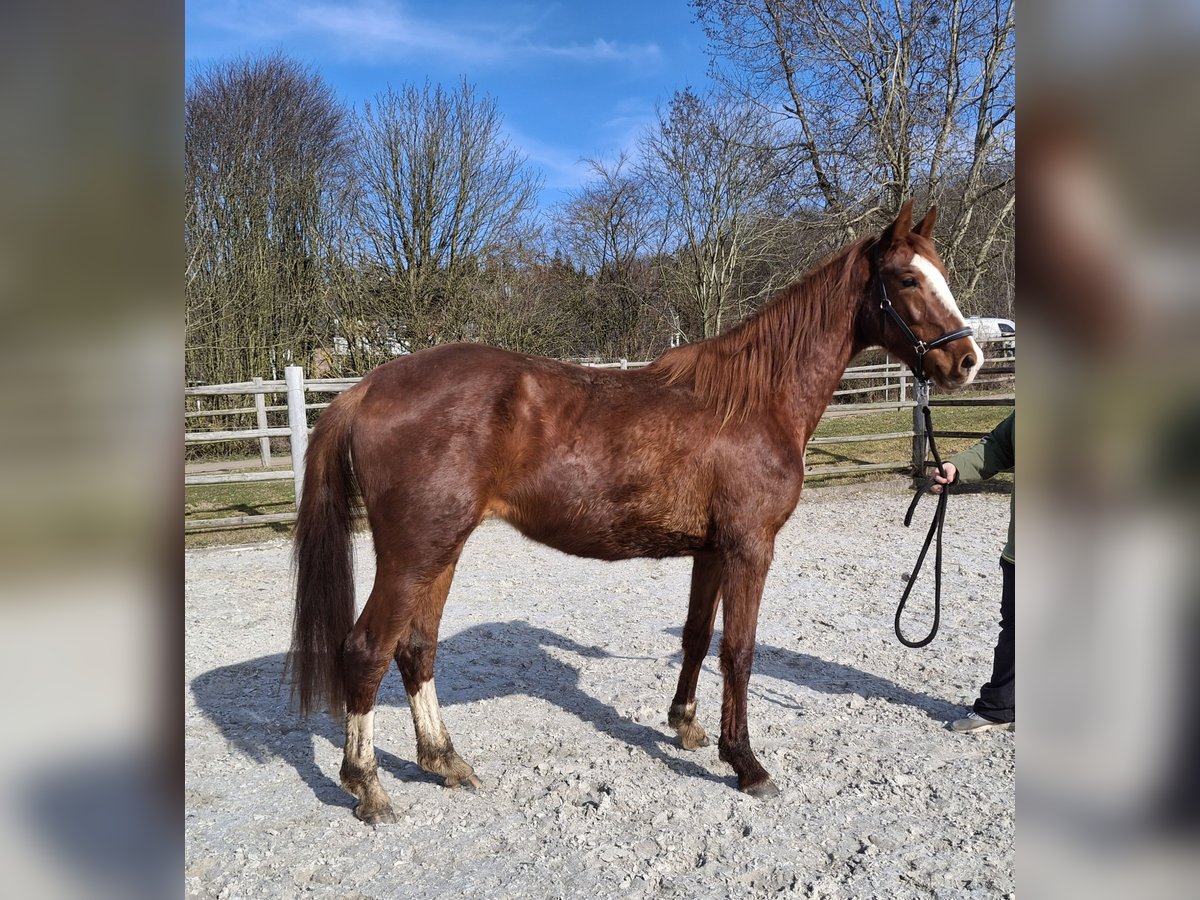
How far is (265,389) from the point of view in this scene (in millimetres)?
8148

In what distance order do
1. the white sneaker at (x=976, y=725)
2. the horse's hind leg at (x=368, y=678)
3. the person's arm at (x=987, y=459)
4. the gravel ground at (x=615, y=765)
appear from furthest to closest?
the white sneaker at (x=976, y=725), the person's arm at (x=987, y=459), the horse's hind leg at (x=368, y=678), the gravel ground at (x=615, y=765)

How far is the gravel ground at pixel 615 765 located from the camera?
2281 mm

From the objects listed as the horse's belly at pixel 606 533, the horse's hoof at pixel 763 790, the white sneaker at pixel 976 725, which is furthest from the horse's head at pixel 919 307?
the horse's hoof at pixel 763 790

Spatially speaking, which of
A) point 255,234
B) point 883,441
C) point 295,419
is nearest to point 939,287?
point 295,419

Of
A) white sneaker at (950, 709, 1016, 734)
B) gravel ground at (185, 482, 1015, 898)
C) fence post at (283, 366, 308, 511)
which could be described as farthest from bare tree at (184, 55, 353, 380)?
white sneaker at (950, 709, 1016, 734)

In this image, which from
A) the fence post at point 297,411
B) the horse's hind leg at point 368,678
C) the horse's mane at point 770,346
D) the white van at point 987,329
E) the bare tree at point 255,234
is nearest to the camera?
the horse's hind leg at point 368,678

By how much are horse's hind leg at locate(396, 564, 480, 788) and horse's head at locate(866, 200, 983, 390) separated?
77.5 inches

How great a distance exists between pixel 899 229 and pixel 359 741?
2.74 metres

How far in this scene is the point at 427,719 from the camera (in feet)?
9.48

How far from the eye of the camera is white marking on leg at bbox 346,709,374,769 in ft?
8.57

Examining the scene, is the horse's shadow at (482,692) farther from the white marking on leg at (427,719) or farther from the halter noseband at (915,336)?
the halter noseband at (915,336)

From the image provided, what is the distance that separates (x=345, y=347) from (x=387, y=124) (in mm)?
4008
